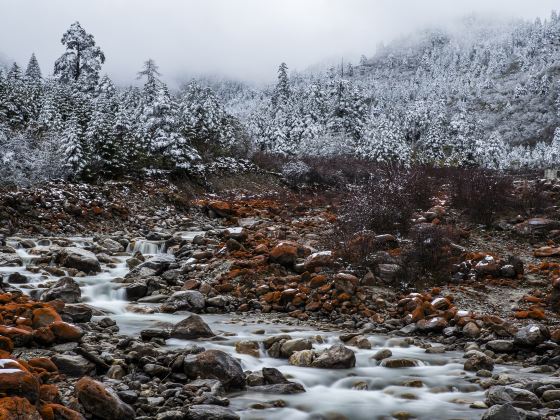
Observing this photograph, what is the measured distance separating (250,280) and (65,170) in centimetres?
1708

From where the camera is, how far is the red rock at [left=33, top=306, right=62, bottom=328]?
25.3 ft

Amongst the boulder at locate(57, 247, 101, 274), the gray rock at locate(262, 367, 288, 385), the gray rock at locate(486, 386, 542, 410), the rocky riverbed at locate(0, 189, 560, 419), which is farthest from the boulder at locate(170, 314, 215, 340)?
the boulder at locate(57, 247, 101, 274)

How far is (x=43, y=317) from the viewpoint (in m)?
7.85

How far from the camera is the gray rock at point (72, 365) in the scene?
6.10 m

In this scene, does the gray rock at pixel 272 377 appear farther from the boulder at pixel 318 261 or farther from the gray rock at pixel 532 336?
the boulder at pixel 318 261

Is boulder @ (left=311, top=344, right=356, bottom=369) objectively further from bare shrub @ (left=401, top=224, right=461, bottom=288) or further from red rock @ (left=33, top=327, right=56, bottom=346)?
bare shrub @ (left=401, top=224, right=461, bottom=288)

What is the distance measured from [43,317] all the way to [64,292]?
3.75 meters

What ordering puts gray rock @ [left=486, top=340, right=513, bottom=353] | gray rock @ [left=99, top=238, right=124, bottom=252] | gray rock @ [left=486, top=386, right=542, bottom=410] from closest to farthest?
gray rock @ [left=486, top=386, right=542, bottom=410] → gray rock @ [left=486, top=340, right=513, bottom=353] → gray rock @ [left=99, top=238, right=124, bottom=252]

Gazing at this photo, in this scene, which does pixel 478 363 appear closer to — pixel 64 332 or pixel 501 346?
pixel 501 346

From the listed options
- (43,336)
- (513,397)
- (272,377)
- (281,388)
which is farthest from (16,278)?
(513,397)

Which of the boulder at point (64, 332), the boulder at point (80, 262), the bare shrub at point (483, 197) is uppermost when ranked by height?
the bare shrub at point (483, 197)

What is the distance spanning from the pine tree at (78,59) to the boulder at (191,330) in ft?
158

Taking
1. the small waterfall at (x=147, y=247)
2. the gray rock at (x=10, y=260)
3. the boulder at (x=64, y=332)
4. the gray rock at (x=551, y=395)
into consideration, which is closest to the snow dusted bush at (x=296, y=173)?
the small waterfall at (x=147, y=247)

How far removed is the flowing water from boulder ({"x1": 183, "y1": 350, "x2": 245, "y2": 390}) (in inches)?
8.3
